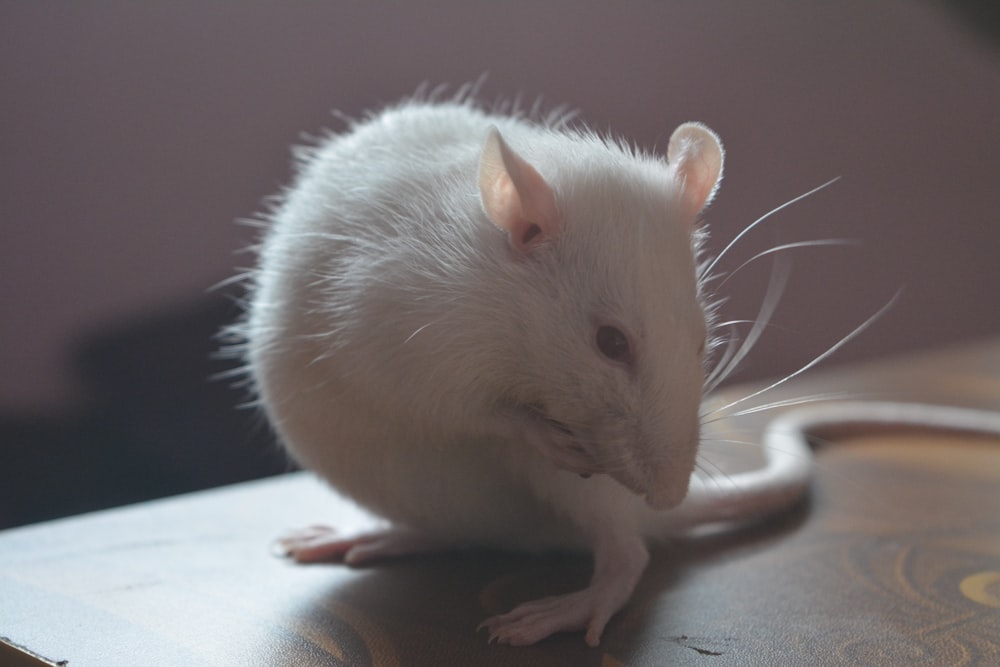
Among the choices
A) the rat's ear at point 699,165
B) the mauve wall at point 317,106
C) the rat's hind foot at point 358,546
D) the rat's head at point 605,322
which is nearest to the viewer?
the rat's head at point 605,322

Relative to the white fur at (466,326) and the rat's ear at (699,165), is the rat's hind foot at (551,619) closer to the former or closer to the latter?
the white fur at (466,326)

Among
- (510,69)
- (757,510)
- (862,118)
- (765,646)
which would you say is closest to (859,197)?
(862,118)

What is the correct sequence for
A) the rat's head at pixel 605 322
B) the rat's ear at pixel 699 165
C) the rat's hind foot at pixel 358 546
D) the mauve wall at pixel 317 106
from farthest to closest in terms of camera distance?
the mauve wall at pixel 317 106
the rat's hind foot at pixel 358 546
the rat's ear at pixel 699 165
the rat's head at pixel 605 322

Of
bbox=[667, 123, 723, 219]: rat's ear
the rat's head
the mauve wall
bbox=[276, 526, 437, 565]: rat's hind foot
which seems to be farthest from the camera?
the mauve wall

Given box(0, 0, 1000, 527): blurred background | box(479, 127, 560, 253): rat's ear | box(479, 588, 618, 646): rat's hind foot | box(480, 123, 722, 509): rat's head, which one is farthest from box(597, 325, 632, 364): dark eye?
box(0, 0, 1000, 527): blurred background

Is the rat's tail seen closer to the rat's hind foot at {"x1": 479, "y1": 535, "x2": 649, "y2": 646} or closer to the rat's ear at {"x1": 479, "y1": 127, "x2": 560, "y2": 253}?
the rat's hind foot at {"x1": 479, "y1": 535, "x2": 649, "y2": 646}

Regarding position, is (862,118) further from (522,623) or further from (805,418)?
(522,623)

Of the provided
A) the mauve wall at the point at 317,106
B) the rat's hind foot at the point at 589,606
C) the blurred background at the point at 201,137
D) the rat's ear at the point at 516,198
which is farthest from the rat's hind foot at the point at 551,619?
the blurred background at the point at 201,137
